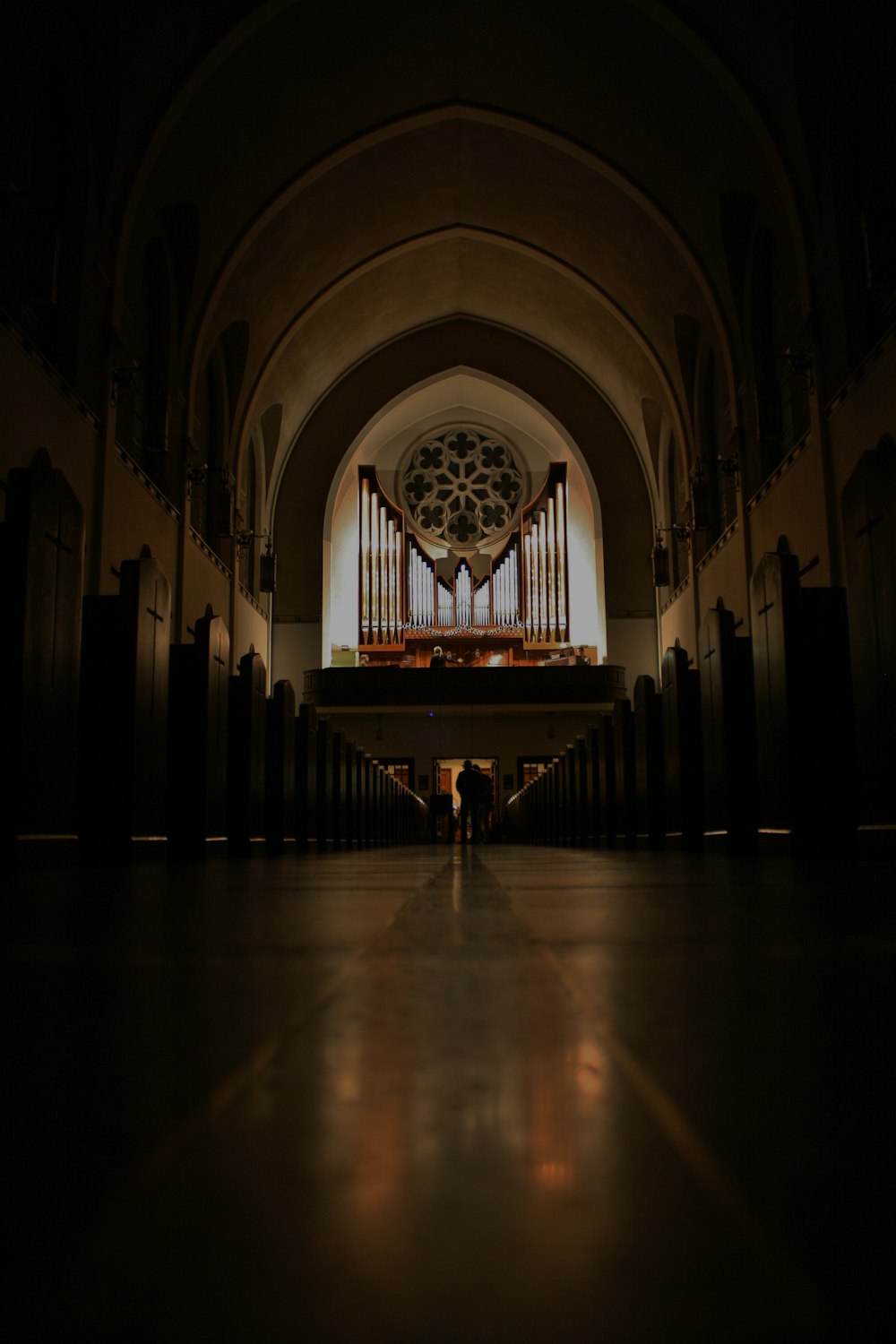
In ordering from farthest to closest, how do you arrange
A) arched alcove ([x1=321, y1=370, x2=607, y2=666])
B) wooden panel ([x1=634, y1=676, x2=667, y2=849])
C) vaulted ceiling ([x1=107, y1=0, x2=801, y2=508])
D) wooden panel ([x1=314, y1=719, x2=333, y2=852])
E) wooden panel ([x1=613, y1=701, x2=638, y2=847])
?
arched alcove ([x1=321, y1=370, x2=607, y2=666]) < vaulted ceiling ([x1=107, y1=0, x2=801, y2=508]) < wooden panel ([x1=314, y1=719, x2=333, y2=852]) < wooden panel ([x1=613, y1=701, x2=638, y2=847]) < wooden panel ([x1=634, y1=676, x2=667, y2=849])

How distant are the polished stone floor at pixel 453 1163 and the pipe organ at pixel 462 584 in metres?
20.9

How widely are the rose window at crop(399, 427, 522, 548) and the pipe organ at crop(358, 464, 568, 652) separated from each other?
33.2 inches

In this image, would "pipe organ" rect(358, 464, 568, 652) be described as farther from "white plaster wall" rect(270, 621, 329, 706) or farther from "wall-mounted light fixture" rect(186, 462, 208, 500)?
"wall-mounted light fixture" rect(186, 462, 208, 500)

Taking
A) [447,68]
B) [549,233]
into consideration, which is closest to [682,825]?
[447,68]

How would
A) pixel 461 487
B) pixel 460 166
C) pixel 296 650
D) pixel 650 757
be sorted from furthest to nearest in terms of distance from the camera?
pixel 461 487
pixel 296 650
pixel 460 166
pixel 650 757

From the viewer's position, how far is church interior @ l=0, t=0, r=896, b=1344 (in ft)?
0.77

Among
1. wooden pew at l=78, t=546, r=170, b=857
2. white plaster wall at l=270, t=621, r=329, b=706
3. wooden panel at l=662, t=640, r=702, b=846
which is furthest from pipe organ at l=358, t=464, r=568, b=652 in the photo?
wooden pew at l=78, t=546, r=170, b=857

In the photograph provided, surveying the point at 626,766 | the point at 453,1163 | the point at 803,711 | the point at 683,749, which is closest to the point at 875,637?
the point at 683,749

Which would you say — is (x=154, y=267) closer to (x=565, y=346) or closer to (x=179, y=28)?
(x=179, y=28)

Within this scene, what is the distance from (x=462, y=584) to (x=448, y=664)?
244cm

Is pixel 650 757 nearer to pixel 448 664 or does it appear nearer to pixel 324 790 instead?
pixel 324 790

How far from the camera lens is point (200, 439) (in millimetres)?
16016

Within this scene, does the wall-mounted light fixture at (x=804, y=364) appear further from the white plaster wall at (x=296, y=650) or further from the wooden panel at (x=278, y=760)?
the white plaster wall at (x=296, y=650)

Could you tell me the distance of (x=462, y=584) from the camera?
22.8 metres
